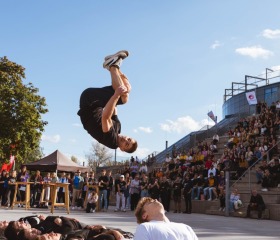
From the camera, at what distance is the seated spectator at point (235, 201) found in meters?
18.5

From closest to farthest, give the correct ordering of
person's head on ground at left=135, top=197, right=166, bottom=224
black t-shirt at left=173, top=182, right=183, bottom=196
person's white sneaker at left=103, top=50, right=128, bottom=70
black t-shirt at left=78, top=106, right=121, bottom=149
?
person's head on ground at left=135, top=197, right=166, bottom=224 → person's white sneaker at left=103, top=50, right=128, bottom=70 → black t-shirt at left=78, top=106, right=121, bottom=149 → black t-shirt at left=173, top=182, right=183, bottom=196

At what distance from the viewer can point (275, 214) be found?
17.0 metres

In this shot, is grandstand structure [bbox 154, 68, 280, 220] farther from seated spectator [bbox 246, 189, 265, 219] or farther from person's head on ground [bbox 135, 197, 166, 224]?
person's head on ground [bbox 135, 197, 166, 224]

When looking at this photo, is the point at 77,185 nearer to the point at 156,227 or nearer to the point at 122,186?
the point at 122,186

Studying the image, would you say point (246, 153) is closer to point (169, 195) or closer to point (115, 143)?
point (169, 195)

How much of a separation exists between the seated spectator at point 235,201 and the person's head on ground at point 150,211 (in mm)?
14815

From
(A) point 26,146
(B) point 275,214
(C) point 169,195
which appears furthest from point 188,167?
(A) point 26,146

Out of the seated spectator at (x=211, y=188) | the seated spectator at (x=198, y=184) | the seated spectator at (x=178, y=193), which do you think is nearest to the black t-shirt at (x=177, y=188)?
the seated spectator at (x=178, y=193)

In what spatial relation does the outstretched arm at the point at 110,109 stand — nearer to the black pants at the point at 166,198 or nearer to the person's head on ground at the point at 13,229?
the person's head on ground at the point at 13,229

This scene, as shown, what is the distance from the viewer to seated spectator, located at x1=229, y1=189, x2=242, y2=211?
18469 mm

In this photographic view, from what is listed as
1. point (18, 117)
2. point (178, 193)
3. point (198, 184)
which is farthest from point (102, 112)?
point (18, 117)

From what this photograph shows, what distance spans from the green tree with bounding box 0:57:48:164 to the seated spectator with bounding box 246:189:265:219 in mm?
15487

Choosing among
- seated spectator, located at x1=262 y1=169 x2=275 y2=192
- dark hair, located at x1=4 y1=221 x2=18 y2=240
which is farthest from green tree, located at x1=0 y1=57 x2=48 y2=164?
dark hair, located at x1=4 y1=221 x2=18 y2=240

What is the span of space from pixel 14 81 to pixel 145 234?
2692cm
